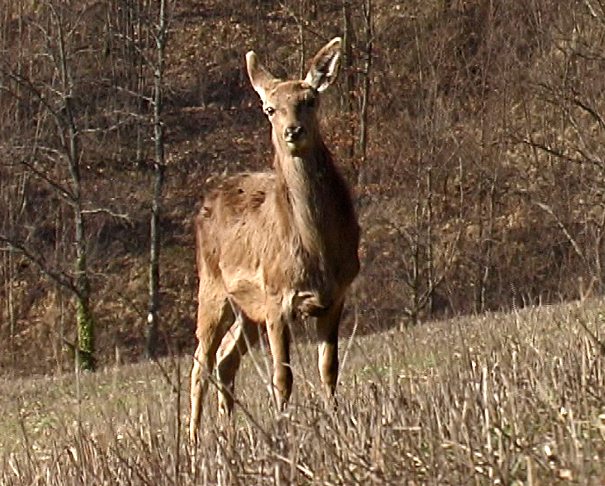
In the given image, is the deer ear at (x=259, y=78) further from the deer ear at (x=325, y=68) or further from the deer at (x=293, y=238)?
the deer ear at (x=325, y=68)

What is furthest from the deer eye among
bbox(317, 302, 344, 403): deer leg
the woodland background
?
the woodland background

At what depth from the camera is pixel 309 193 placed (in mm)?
10812

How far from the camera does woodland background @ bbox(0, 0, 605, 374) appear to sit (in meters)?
36.3

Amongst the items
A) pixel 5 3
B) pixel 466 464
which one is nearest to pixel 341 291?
pixel 466 464

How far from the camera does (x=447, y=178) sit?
42.0m

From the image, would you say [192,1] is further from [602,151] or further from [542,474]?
[542,474]

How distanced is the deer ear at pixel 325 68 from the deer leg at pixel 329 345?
1956mm

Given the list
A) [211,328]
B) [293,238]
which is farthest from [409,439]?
[211,328]

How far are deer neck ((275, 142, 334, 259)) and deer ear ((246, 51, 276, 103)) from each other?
0.69 meters

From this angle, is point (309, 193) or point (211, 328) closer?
point (309, 193)

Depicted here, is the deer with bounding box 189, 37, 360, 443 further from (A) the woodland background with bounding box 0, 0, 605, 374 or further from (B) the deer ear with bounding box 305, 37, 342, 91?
(A) the woodland background with bounding box 0, 0, 605, 374

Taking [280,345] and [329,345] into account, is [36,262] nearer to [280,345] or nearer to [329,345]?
[280,345]

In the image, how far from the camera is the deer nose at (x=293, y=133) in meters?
10.5

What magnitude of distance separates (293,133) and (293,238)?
2.76ft
